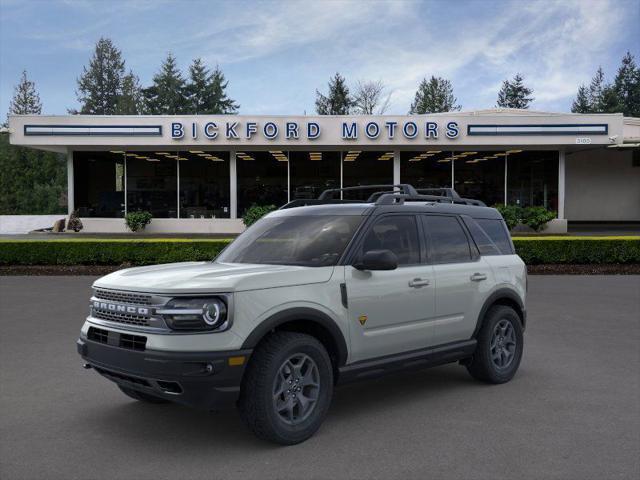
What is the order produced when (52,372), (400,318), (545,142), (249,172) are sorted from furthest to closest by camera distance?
(249,172)
(545,142)
(52,372)
(400,318)

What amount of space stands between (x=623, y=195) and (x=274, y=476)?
38094 mm

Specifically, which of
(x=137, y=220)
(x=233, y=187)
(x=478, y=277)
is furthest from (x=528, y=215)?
(x=478, y=277)

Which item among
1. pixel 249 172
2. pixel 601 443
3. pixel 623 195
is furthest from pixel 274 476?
pixel 623 195

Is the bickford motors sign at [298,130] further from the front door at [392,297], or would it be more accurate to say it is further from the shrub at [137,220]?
the front door at [392,297]

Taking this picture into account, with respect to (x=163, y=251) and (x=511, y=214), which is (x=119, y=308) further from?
(x=511, y=214)

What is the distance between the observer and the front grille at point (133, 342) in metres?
4.41

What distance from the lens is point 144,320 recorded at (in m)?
4.45

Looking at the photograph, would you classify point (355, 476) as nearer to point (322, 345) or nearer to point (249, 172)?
point (322, 345)

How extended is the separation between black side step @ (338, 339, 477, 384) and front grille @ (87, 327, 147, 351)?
1.53m

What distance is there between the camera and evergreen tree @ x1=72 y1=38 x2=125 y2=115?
83.1 meters

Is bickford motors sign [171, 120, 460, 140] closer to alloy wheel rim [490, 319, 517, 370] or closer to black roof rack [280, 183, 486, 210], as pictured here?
black roof rack [280, 183, 486, 210]

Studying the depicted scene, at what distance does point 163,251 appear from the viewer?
57.4 ft

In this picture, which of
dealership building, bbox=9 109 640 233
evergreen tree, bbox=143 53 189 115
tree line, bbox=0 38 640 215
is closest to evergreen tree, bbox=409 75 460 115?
tree line, bbox=0 38 640 215

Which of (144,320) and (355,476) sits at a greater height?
(144,320)
